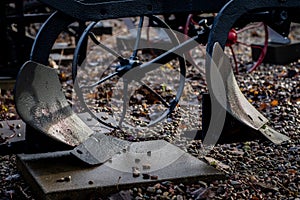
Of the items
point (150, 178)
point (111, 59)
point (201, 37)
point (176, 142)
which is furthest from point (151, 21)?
point (111, 59)

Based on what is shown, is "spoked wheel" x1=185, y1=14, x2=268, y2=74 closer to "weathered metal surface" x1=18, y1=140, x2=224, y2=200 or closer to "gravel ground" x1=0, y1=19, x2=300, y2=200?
"gravel ground" x1=0, y1=19, x2=300, y2=200

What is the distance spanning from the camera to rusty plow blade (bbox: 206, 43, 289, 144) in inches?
143

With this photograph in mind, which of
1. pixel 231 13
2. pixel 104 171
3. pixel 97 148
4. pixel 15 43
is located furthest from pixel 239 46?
pixel 104 171

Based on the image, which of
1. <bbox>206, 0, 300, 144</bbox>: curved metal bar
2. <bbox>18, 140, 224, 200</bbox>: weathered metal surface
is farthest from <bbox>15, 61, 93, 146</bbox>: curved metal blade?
<bbox>206, 0, 300, 144</bbox>: curved metal bar

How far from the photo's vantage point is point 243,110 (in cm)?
384

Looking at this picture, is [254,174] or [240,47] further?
[240,47]

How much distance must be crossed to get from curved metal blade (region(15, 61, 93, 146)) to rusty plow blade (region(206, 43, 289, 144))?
0.90 m

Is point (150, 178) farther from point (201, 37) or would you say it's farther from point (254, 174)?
point (201, 37)

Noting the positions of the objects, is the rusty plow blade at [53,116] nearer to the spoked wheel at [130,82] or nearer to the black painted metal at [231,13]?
the spoked wheel at [130,82]

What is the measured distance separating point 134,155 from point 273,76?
3458 mm

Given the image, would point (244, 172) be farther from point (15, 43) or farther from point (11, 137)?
point (15, 43)

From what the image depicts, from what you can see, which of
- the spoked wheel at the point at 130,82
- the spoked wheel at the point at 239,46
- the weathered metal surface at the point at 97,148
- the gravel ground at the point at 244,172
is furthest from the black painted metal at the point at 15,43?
the weathered metal surface at the point at 97,148

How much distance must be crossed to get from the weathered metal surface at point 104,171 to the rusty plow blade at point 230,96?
1.29 ft

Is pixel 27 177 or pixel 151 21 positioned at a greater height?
pixel 151 21
